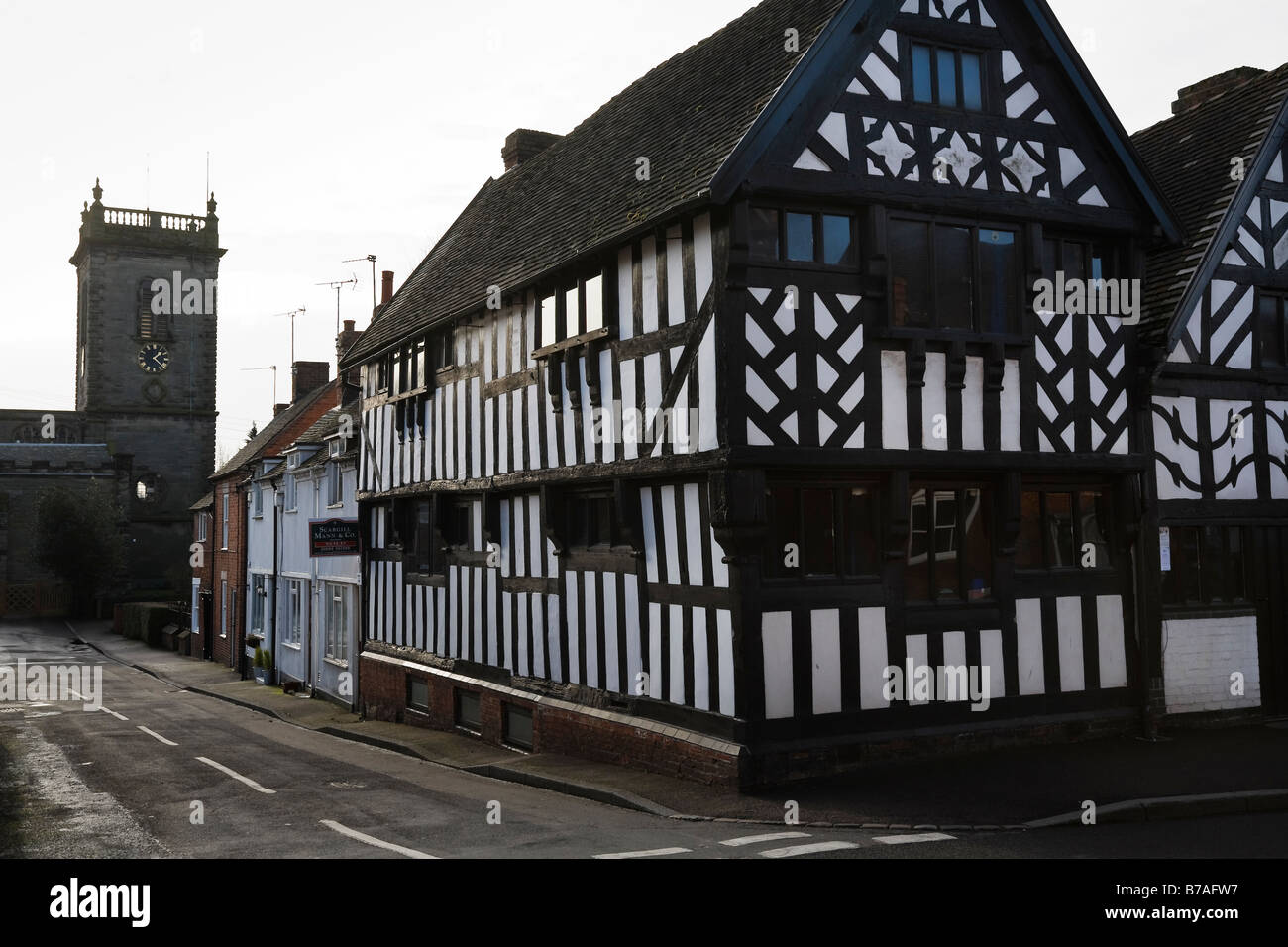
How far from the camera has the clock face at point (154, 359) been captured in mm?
64938

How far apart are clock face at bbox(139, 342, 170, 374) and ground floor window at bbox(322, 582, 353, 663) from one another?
44905 mm

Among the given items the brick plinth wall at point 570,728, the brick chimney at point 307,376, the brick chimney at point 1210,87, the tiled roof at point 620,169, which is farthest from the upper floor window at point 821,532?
the brick chimney at point 307,376

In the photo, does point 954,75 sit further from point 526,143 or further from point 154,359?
point 154,359

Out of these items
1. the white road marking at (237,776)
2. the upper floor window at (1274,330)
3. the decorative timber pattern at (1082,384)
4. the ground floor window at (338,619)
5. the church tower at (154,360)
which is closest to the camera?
the decorative timber pattern at (1082,384)

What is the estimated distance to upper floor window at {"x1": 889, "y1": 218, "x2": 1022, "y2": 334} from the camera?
1202 centimetres

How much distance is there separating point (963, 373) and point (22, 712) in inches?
890

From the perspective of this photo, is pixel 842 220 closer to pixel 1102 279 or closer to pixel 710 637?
pixel 1102 279

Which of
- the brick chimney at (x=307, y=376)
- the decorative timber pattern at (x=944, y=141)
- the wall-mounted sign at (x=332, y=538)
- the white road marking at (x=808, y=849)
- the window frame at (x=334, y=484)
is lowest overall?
the white road marking at (x=808, y=849)

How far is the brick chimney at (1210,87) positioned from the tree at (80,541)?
53620 mm

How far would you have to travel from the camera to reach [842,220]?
11.8 meters

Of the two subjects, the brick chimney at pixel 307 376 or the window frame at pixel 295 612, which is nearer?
the window frame at pixel 295 612

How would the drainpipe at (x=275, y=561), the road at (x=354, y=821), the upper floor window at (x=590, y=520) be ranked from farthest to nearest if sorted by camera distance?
the drainpipe at (x=275, y=561) < the upper floor window at (x=590, y=520) < the road at (x=354, y=821)

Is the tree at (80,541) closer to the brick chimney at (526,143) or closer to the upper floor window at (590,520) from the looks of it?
the brick chimney at (526,143)

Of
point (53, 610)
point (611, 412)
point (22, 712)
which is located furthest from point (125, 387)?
point (611, 412)
